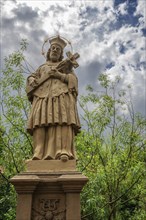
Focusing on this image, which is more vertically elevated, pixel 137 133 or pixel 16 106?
pixel 16 106

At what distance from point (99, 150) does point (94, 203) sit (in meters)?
2.82

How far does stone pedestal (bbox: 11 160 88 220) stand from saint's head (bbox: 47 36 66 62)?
2.90 metres

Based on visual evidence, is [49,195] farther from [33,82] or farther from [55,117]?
[33,82]

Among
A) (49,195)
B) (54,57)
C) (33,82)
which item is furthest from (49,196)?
(54,57)

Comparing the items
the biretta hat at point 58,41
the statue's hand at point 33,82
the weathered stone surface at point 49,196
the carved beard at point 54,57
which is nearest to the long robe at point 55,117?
the statue's hand at point 33,82

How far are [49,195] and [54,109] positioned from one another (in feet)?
5.65

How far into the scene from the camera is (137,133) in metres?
11.5

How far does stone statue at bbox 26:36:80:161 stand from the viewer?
5266 mm

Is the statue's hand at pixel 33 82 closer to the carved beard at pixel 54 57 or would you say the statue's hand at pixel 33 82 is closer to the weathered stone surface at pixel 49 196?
the carved beard at pixel 54 57

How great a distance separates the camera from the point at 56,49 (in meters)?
6.47

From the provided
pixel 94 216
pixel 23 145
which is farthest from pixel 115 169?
pixel 23 145

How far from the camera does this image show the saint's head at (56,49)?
21.2 ft

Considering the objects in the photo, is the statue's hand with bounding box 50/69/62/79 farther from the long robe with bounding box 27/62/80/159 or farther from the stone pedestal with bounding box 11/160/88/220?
the stone pedestal with bounding box 11/160/88/220

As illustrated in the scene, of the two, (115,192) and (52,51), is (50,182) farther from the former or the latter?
(115,192)
